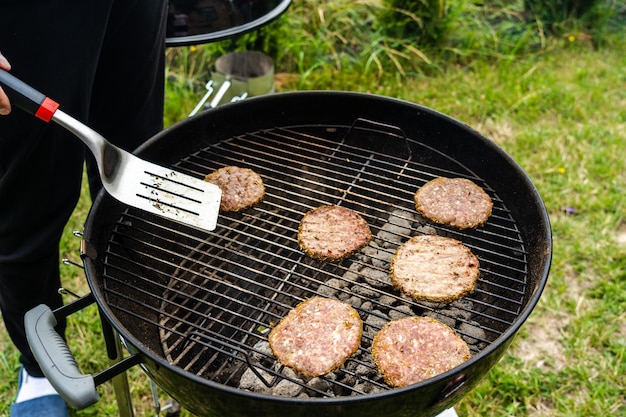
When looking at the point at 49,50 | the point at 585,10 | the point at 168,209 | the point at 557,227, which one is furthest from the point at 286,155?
the point at 585,10

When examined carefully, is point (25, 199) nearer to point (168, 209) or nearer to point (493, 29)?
point (168, 209)

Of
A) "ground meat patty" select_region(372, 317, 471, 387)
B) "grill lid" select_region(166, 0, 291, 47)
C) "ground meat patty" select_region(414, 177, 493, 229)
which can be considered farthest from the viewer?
Answer: "grill lid" select_region(166, 0, 291, 47)

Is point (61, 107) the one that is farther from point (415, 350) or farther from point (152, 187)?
point (415, 350)

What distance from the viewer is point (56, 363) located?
1619 millimetres

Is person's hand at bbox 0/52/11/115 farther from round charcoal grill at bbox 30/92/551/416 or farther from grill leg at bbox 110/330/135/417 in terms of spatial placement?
grill leg at bbox 110/330/135/417

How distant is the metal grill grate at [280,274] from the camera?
1.99 metres

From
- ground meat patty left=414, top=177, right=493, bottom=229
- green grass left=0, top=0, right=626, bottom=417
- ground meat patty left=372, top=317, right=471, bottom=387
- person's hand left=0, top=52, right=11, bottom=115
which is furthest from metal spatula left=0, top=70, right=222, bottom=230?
green grass left=0, top=0, right=626, bottom=417

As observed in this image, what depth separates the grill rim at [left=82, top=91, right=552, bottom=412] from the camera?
1.51 metres

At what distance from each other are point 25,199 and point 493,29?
4.90m

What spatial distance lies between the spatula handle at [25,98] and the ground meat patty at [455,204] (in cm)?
142

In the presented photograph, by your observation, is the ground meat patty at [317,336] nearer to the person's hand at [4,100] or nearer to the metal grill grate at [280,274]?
the metal grill grate at [280,274]

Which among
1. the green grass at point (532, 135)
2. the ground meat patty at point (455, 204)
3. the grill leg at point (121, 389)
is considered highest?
the ground meat patty at point (455, 204)

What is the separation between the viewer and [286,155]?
2.71 metres

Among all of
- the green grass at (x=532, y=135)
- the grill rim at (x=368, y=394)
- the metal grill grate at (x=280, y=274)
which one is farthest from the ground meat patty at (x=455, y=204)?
the green grass at (x=532, y=135)
